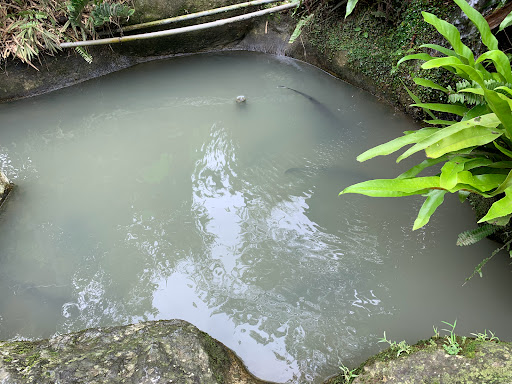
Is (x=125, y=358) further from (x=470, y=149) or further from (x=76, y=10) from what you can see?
(x=76, y=10)

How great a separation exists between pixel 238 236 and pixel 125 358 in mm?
1264

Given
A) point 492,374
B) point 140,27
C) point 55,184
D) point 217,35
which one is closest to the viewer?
point 492,374

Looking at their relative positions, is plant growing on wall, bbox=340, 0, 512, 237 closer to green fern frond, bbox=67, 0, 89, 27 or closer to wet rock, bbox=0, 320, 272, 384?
wet rock, bbox=0, 320, 272, 384

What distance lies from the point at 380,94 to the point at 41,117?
13.4 ft

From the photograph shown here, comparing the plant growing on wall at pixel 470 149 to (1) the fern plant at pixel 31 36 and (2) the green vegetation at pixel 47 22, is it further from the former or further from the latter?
(1) the fern plant at pixel 31 36

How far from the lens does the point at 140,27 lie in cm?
482

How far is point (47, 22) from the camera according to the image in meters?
4.70

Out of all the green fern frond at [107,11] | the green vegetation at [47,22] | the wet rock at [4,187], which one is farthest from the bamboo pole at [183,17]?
the wet rock at [4,187]

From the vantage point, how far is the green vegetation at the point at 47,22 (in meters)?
4.41

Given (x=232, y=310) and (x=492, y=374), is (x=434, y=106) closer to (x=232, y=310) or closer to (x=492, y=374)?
(x=492, y=374)

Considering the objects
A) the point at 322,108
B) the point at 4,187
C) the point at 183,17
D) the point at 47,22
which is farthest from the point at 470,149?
the point at 47,22

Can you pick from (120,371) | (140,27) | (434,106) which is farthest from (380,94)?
(120,371)

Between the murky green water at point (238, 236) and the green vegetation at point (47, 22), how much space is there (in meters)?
0.94

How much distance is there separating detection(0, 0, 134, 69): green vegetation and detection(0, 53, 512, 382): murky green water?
3.08 feet
